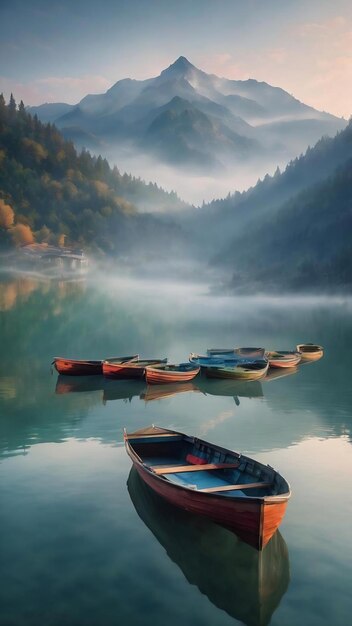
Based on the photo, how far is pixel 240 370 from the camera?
47.2 meters

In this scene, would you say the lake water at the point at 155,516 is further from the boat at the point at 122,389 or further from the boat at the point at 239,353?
the boat at the point at 239,353

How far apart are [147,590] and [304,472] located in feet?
38.0

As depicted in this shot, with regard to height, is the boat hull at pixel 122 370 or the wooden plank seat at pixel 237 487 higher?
the wooden plank seat at pixel 237 487

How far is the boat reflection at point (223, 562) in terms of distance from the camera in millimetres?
14906

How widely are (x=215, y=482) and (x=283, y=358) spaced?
3693 cm

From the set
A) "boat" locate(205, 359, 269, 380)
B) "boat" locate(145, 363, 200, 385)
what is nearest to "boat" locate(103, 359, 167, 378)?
"boat" locate(145, 363, 200, 385)

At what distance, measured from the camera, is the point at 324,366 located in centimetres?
5728

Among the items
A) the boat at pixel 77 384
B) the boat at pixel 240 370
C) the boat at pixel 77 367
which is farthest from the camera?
the boat at pixel 77 367

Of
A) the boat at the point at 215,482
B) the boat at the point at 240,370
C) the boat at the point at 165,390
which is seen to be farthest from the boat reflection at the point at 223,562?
the boat at the point at 240,370

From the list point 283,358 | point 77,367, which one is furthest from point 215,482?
point 283,358

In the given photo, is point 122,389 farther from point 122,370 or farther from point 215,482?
point 215,482

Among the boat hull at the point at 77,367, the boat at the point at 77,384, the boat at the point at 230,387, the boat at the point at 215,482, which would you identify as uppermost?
the boat at the point at 215,482

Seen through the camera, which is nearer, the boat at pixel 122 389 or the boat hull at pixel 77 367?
the boat at pixel 122 389

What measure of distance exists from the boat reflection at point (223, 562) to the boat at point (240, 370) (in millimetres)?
26816
